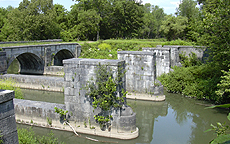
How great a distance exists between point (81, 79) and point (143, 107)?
6419mm

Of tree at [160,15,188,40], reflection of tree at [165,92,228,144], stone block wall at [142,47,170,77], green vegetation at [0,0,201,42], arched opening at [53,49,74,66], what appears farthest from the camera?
tree at [160,15,188,40]

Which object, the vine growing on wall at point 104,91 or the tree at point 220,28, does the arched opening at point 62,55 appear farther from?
the vine growing on wall at point 104,91

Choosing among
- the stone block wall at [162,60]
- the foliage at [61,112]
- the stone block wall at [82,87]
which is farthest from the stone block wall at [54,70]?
the stone block wall at [82,87]

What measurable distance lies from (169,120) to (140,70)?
13.8ft

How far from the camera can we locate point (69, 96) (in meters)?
10.5

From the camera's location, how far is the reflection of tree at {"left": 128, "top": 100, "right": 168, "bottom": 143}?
11.1 m

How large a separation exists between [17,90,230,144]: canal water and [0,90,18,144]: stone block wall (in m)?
5.38

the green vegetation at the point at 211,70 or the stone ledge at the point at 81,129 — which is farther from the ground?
the green vegetation at the point at 211,70

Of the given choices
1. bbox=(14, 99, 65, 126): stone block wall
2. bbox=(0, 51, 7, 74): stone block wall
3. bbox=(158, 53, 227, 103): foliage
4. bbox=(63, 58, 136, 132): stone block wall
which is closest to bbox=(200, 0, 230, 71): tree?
bbox=(158, 53, 227, 103): foliage

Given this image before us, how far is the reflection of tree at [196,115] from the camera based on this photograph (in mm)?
11383

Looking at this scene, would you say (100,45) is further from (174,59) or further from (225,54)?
(225,54)

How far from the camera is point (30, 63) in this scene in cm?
→ 2730

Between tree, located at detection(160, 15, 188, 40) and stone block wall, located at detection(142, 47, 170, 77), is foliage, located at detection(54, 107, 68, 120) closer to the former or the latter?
stone block wall, located at detection(142, 47, 170, 77)

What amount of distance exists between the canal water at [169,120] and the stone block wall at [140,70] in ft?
3.68
